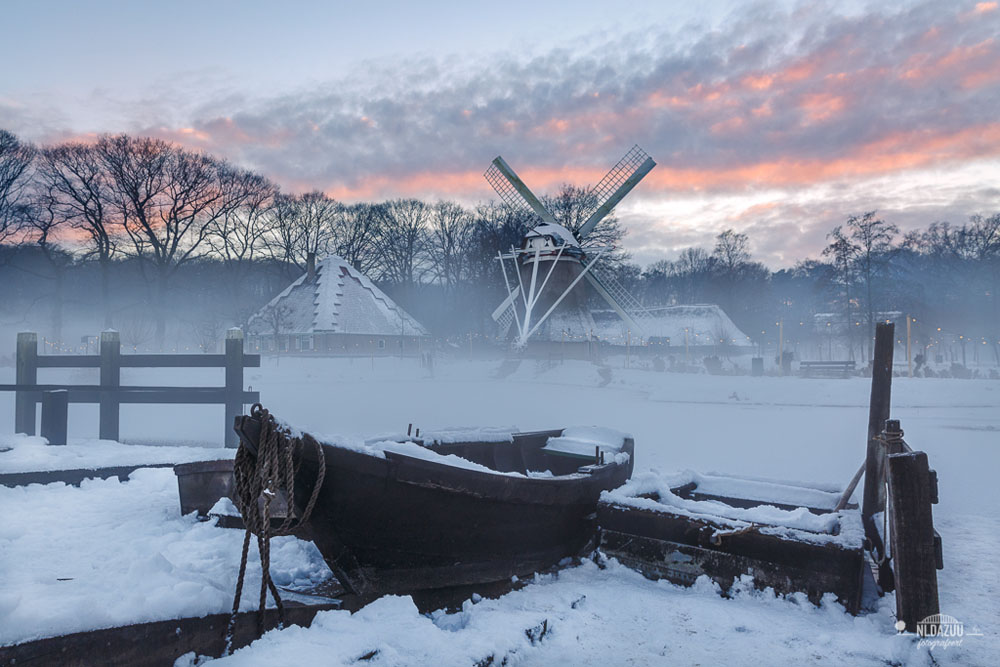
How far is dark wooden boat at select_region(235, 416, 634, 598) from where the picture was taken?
3771 mm

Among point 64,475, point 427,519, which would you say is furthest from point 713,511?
point 64,475

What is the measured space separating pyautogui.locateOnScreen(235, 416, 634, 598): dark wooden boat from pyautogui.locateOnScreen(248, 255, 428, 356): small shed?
98.3ft

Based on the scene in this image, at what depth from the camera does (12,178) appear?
27891mm

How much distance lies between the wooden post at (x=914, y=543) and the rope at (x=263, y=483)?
3.82 metres

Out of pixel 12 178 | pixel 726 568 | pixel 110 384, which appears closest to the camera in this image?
pixel 726 568

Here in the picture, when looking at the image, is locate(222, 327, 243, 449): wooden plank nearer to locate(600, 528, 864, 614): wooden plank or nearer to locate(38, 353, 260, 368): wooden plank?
locate(38, 353, 260, 368): wooden plank

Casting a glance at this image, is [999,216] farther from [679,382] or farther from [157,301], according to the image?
[157,301]

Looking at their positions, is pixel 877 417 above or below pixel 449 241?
below

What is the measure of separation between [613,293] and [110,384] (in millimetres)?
28224

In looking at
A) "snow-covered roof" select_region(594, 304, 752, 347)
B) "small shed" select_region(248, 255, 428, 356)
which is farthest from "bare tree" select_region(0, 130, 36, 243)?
"snow-covered roof" select_region(594, 304, 752, 347)

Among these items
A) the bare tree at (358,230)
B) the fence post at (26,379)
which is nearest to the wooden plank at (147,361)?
the fence post at (26,379)

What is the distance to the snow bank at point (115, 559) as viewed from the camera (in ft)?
9.95

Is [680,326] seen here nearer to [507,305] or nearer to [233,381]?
[507,305]

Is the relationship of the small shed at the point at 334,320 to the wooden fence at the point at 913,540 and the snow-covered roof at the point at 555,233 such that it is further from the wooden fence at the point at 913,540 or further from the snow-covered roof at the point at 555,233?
the wooden fence at the point at 913,540
